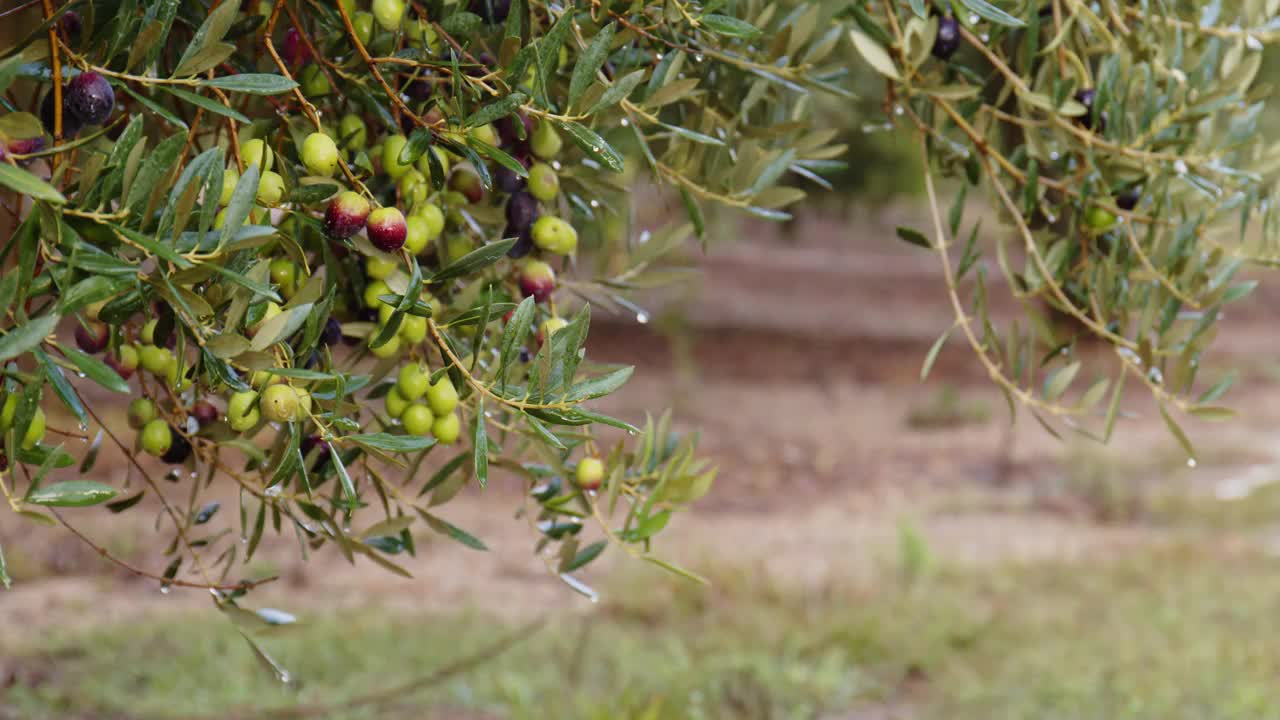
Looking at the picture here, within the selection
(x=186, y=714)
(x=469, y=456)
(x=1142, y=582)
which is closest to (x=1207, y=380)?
(x=1142, y=582)

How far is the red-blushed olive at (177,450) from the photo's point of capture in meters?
1.39

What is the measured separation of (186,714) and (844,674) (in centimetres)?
222

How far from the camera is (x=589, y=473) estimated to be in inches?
55.2

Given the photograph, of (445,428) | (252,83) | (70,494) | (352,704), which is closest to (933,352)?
(445,428)

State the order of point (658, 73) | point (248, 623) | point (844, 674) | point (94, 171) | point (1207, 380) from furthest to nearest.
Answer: point (1207, 380), point (844, 674), point (248, 623), point (658, 73), point (94, 171)

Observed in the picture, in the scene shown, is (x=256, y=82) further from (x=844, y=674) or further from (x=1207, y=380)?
(x=1207, y=380)

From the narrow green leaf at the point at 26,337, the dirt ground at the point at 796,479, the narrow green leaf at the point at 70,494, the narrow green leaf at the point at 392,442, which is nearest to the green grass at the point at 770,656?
the dirt ground at the point at 796,479

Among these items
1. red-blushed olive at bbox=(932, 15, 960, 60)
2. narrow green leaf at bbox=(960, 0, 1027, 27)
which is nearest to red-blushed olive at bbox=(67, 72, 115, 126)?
narrow green leaf at bbox=(960, 0, 1027, 27)

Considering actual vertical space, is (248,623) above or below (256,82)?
below

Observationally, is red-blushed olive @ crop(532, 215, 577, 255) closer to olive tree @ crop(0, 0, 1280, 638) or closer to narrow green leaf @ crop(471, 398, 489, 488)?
olive tree @ crop(0, 0, 1280, 638)

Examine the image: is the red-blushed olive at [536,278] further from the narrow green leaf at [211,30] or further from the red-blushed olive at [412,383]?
the narrow green leaf at [211,30]

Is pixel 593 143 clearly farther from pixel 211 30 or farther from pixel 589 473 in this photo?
pixel 589 473

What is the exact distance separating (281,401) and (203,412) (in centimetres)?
50

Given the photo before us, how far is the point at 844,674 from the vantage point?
4.33 meters
